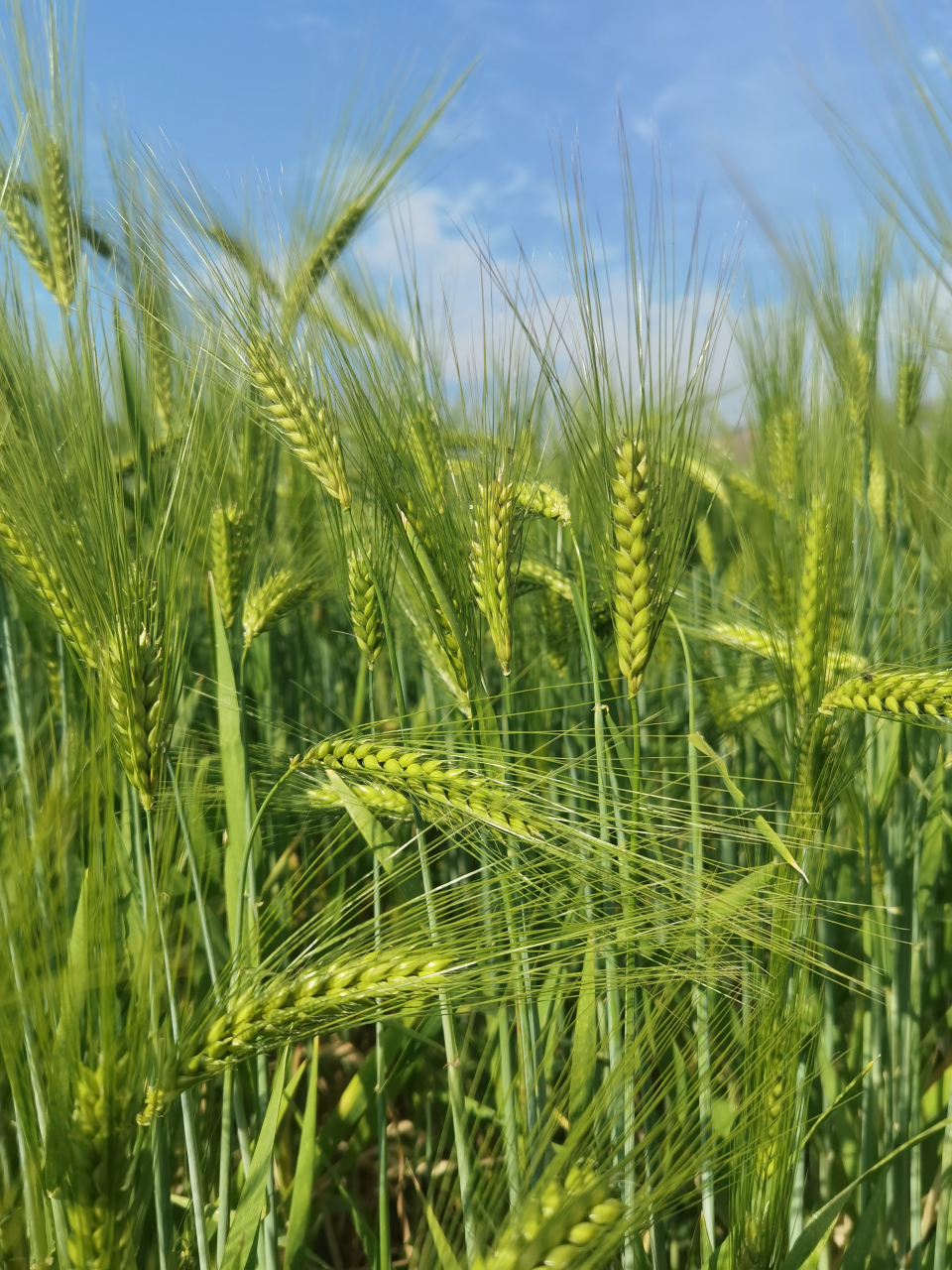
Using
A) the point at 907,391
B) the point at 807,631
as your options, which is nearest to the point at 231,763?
the point at 807,631

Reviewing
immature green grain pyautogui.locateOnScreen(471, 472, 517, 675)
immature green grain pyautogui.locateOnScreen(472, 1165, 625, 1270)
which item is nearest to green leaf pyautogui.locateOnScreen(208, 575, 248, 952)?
immature green grain pyautogui.locateOnScreen(471, 472, 517, 675)

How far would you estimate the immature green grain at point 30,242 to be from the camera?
66.2 inches

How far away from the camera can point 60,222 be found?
62.8 inches

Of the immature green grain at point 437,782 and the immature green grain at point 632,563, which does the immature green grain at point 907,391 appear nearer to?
the immature green grain at point 632,563

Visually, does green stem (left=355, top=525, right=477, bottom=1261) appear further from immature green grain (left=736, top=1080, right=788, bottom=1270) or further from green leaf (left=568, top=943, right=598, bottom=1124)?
immature green grain (left=736, top=1080, right=788, bottom=1270)

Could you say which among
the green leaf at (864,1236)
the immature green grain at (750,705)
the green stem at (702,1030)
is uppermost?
the immature green grain at (750,705)

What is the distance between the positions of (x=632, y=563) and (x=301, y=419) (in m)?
0.43

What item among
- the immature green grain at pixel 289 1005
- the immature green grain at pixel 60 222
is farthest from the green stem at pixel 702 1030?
the immature green grain at pixel 60 222

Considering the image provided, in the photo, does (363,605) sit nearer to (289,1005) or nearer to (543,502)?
(543,502)

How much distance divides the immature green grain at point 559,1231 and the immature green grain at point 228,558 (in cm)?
88

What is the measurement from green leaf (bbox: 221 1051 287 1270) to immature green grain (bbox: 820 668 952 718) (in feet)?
2.31

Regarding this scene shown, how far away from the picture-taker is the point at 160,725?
2.91ft

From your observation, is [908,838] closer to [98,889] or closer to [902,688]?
[902,688]

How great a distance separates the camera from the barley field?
28.9 inches
